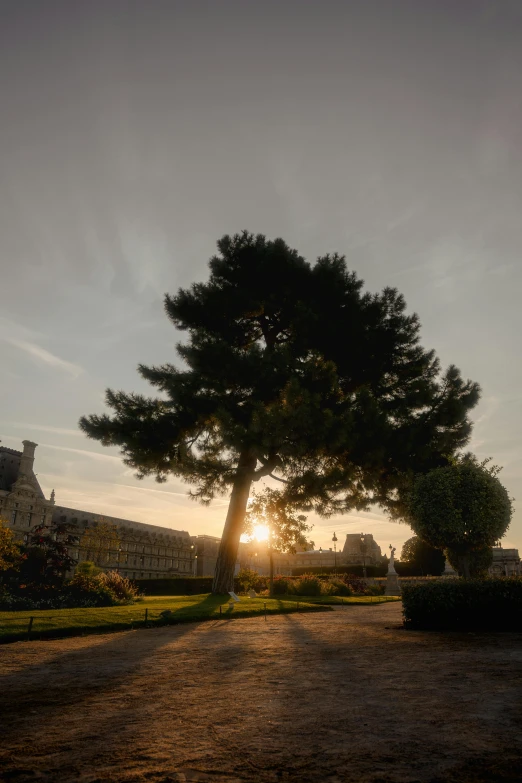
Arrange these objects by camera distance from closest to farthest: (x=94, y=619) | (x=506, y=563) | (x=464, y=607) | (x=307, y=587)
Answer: (x=464, y=607) → (x=94, y=619) → (x=307, y=587) → (x=506, y=563)

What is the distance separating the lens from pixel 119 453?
25.2 meters

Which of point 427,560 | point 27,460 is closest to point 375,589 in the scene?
point 427,560

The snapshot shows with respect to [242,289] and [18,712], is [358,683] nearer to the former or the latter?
[18,712]

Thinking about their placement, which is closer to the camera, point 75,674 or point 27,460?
point 75,674

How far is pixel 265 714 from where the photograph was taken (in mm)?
5301

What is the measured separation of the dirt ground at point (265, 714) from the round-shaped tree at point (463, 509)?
9.47m

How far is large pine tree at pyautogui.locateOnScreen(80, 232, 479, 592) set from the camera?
76.1 feet

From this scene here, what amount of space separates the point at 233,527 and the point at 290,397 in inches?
318

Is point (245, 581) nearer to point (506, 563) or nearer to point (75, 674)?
point (75, 674)

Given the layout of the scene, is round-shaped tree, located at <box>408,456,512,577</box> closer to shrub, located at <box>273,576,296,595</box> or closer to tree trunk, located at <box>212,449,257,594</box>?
tree trunk, located at <box>212,449,257,594</box>


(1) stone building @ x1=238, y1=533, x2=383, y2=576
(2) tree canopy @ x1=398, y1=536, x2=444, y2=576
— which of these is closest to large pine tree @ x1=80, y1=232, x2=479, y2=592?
(2) tree canopy @ x1=398, y1=536, x2=444, y2=576

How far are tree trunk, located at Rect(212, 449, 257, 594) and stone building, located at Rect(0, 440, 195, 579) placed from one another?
→ 2885 cm

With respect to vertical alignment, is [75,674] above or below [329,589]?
below

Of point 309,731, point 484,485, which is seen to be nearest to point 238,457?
point 484,485
